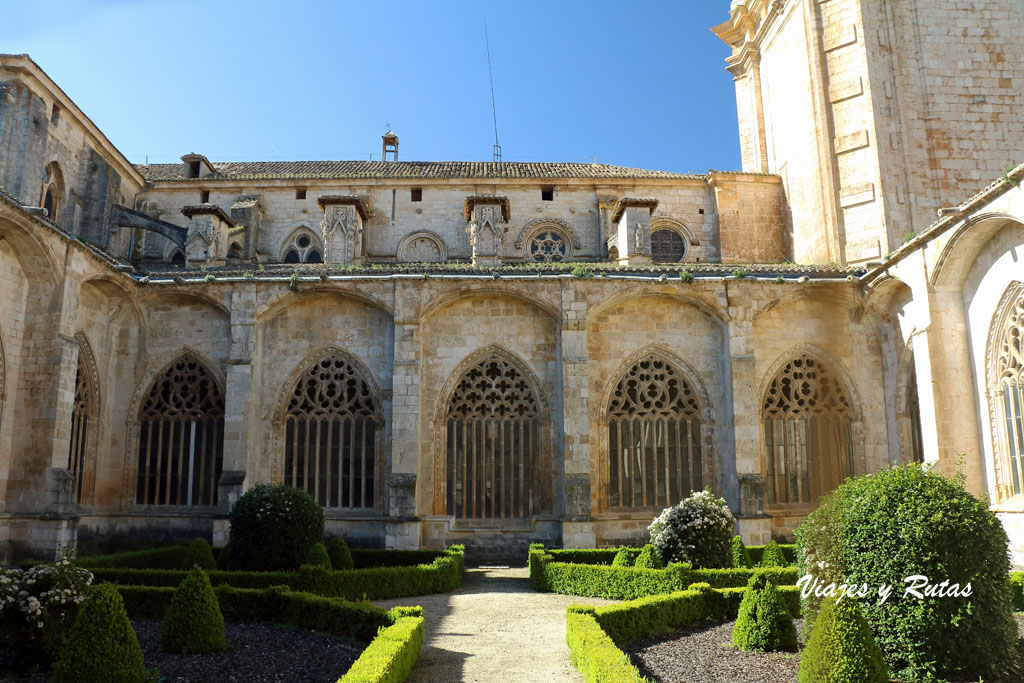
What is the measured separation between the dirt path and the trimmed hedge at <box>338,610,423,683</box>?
0.90 feet

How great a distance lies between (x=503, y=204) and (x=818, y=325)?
8.09 m

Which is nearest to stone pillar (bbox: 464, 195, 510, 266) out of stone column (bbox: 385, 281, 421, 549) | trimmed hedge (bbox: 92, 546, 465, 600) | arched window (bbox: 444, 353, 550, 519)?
stone column (bbox: 385, 281, 421, 549)

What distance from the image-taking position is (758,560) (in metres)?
13.8

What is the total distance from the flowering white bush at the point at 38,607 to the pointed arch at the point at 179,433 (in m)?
10.3

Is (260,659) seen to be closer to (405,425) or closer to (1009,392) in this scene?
(405,425)

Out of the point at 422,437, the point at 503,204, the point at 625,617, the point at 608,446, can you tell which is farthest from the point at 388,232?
the point at 625,617

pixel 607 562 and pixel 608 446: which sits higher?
pixel 608 446

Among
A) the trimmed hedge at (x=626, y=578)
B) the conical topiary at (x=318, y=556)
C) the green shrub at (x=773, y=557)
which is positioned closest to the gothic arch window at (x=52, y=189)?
the conical topiary at (x=318, y=556)

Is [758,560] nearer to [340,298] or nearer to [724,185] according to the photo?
[340,298]

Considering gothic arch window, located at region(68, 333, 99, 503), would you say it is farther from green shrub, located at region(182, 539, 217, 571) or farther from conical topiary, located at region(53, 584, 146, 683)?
conical topiary, located at region(53, 584, 146, 683)

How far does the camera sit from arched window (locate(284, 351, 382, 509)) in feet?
55.7

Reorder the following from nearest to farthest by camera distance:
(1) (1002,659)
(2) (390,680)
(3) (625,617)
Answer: (2) (390,680) → (1) (1002,659) → (3) (625,617)

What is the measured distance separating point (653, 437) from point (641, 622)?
28.8 ft

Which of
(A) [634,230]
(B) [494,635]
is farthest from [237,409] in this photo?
(A) [634,230]
